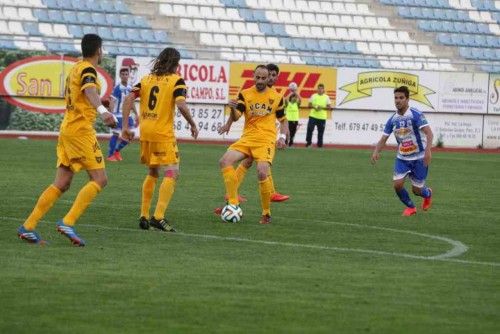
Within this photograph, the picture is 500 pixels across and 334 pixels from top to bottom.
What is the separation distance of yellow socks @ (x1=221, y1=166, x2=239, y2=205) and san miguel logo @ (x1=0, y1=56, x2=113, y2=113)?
20733mm

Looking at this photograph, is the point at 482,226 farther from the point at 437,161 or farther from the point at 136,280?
the point at 437,161

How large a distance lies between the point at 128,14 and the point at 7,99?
686 centimetres

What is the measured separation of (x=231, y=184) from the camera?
15.6 metres

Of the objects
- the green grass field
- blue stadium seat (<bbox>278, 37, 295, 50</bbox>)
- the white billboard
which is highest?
blue stadium seat (<bbox>278, 37, 295, 50</bbox>)

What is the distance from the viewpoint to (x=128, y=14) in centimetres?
4150

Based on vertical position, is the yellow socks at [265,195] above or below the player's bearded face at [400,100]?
below

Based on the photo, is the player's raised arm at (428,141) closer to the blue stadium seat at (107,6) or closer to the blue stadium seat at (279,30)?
the blue stadium seat at (107,6)

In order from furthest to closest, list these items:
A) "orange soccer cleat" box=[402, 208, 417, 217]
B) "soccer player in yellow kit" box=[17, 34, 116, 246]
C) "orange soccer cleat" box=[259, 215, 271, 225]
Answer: "orange soccer cleat" box=[402, 208, 417, 217], "orange soccer cleat" box=[259, 215, 271, 225], "soccer player in yellow kit" box=[17, 34, 116, 246]

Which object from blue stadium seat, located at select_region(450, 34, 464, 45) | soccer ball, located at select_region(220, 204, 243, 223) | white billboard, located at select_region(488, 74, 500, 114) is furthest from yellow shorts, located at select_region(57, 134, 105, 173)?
blue stadium seat, located at select_region(450, 34, 464, 45)

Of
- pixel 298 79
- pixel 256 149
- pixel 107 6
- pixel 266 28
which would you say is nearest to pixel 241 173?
pixel 256 149

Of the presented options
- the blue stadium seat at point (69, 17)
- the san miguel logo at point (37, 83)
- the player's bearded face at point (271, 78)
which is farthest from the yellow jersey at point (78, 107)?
the blue stadium seat at point (69, 17)

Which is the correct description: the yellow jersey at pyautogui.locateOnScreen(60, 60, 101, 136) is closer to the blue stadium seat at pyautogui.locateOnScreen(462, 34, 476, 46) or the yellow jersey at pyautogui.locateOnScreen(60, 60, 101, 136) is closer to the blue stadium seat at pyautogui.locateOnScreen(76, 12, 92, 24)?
the blue stadium seat at pyautogui.locateOnScreen(76, 12, 92, 24)

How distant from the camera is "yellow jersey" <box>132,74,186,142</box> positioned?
14.1 m

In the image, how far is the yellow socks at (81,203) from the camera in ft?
39.7
